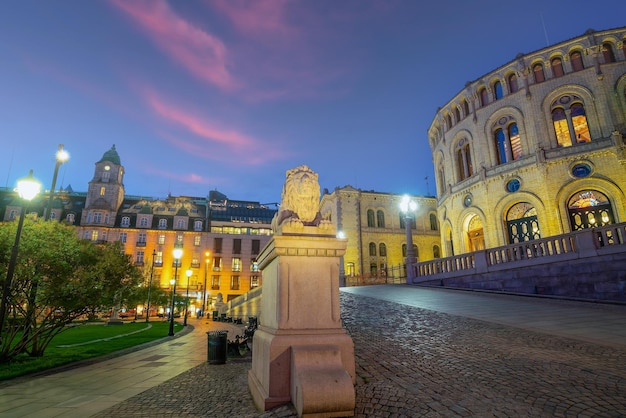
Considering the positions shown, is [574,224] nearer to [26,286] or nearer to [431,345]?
[431,345]

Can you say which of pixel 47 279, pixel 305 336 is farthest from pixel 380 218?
pixel 305 336

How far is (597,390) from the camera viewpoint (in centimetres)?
392

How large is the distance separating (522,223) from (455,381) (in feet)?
82.8

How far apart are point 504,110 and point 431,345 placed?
2690 cm

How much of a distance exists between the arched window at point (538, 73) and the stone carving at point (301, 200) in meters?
29.2

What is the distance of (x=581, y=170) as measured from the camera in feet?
75.9

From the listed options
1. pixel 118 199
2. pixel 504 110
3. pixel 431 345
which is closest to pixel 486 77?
pixel 504 110

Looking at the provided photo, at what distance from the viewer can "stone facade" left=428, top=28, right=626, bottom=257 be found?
22578 millimetres

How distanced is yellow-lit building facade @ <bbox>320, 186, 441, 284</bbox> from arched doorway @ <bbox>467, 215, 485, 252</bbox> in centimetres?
1440

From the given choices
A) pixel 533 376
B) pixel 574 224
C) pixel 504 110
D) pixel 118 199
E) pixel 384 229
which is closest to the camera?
pixel 533 376

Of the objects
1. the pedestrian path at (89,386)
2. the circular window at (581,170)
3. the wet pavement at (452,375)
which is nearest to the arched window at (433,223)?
the circular window at (581,170)

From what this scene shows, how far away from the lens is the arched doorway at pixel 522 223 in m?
24.4

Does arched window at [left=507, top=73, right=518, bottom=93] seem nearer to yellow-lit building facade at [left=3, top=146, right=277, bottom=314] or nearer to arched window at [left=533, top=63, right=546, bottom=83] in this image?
arched window at [left=533, top=63, right=546, bottom=83]

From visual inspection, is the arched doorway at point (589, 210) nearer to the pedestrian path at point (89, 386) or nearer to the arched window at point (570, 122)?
the arched window at point (570, 122)
